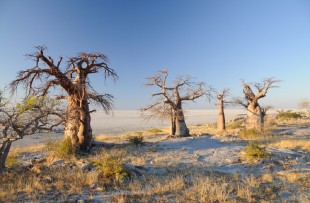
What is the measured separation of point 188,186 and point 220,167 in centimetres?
291

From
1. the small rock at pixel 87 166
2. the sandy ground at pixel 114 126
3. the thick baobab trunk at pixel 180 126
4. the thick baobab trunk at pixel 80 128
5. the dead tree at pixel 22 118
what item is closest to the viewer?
the dead tree at pixel 22 118

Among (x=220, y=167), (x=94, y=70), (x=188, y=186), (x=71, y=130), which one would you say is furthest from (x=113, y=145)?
(x=188, y=186)

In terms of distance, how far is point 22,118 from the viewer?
8250 mm

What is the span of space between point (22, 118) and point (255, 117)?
15.7 metres

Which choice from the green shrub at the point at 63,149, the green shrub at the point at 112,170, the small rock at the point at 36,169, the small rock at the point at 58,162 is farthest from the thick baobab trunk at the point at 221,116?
the small rock at the point at 36,169

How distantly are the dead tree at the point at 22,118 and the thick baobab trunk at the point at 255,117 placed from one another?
14.6 m

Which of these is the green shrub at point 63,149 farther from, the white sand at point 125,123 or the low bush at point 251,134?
the low bush at point 251,134

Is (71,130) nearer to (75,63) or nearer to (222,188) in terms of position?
(75,63)

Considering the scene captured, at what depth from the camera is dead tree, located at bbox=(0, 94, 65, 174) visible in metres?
7.86

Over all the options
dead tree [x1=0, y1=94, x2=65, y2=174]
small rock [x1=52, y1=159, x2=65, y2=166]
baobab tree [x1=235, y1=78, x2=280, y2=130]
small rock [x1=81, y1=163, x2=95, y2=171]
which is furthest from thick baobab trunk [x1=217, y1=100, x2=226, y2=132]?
dead tree [x1=0, y1=94, x2=65, y2=174]

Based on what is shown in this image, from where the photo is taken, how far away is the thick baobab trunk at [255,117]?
19.7m

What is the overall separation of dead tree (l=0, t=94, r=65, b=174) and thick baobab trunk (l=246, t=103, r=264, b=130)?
1458cm

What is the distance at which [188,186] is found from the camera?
6855 millimetres

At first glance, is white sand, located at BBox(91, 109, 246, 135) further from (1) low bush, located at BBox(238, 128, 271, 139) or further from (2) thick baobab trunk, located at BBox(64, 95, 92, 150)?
(1) low bush, located at BBox(238, 128, 271, 139)
